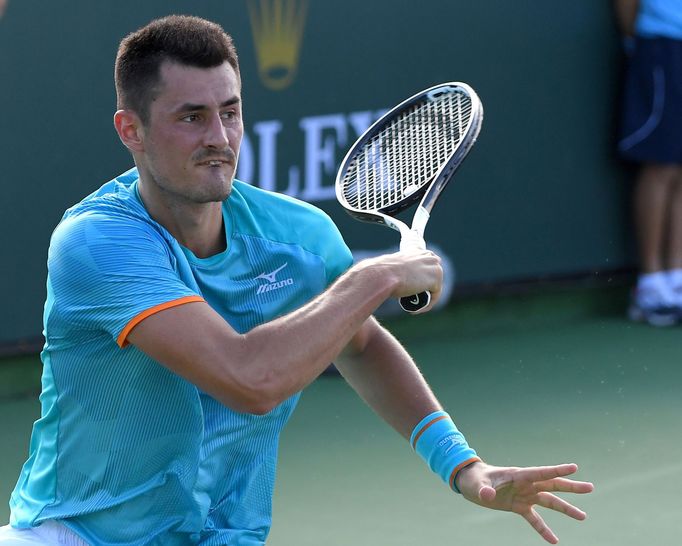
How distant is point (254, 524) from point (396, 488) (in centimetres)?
174

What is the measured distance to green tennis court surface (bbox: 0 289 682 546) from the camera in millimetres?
4230

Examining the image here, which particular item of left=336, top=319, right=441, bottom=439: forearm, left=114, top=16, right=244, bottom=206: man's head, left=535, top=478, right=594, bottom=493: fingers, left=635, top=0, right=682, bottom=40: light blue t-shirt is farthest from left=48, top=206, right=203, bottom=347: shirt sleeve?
left=635, top=0, right=682, bottom=40: light blue t-shirt

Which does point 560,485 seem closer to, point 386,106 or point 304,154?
point 304,154

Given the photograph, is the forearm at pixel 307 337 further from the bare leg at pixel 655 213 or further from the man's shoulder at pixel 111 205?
the bare leg at pixel 655 213

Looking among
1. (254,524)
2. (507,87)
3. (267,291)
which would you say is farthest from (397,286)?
(507,87)

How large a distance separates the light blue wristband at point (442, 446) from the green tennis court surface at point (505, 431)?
4.01 ft

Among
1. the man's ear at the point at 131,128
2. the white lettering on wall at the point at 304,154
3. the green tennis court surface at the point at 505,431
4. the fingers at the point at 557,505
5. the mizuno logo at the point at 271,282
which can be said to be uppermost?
the man's ear at the point at 131,128

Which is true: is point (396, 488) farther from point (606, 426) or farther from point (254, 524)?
point (254, 524)

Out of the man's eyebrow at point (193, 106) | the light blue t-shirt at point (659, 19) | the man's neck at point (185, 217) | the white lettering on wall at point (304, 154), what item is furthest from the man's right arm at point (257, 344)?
the light blue t-shirt at point (659, 19)

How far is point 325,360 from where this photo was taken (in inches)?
99.8

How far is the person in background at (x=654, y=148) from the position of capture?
21.3 feet

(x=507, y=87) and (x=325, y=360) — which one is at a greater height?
(x=325, y=360)

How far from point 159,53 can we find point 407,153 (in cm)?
78

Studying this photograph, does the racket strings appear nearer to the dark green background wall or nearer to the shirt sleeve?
the shirt sleeve
